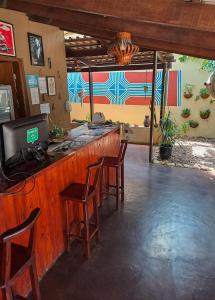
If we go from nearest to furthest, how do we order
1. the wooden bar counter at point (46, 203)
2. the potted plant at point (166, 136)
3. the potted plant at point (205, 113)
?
1. the wooden bar counter at point (46, 203)
2. the potted plant at point (166, 136)
3. the potted plant at point (205, 113)

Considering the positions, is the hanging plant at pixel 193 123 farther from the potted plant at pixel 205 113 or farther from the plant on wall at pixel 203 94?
the plant on wall at pixel 203 94

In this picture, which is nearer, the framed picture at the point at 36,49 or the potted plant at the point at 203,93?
the framed picture at the point at 36,49

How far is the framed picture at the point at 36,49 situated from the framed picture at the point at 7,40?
38 centimetres

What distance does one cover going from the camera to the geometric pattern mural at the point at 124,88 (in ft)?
25.8

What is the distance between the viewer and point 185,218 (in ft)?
10.0

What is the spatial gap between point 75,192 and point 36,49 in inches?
109

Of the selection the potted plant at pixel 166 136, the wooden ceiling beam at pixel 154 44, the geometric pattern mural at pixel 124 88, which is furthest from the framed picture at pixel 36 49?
the geometric pattern mural at pixel 124 88

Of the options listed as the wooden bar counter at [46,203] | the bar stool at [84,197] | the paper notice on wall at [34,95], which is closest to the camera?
the wooden bar counter at [46,203]

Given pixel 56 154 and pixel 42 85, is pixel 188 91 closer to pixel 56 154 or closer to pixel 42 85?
pixel 42 85

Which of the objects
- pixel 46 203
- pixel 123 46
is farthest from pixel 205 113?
pixel 46 203

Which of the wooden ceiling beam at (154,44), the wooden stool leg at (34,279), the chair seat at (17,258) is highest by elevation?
the wooden ceiling beam at (154,44)

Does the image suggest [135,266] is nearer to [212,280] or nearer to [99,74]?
[212,280]

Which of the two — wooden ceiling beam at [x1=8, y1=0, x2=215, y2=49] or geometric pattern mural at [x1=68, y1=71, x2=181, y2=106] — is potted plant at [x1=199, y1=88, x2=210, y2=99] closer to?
geometric pattern mural at [x1=68, y1=71, x2=181, y2=106]

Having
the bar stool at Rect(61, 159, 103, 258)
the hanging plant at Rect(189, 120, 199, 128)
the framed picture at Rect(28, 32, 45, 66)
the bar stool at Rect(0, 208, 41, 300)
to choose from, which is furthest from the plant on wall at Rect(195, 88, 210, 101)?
the bar stool at Rect(0, 208, 41, 300)
